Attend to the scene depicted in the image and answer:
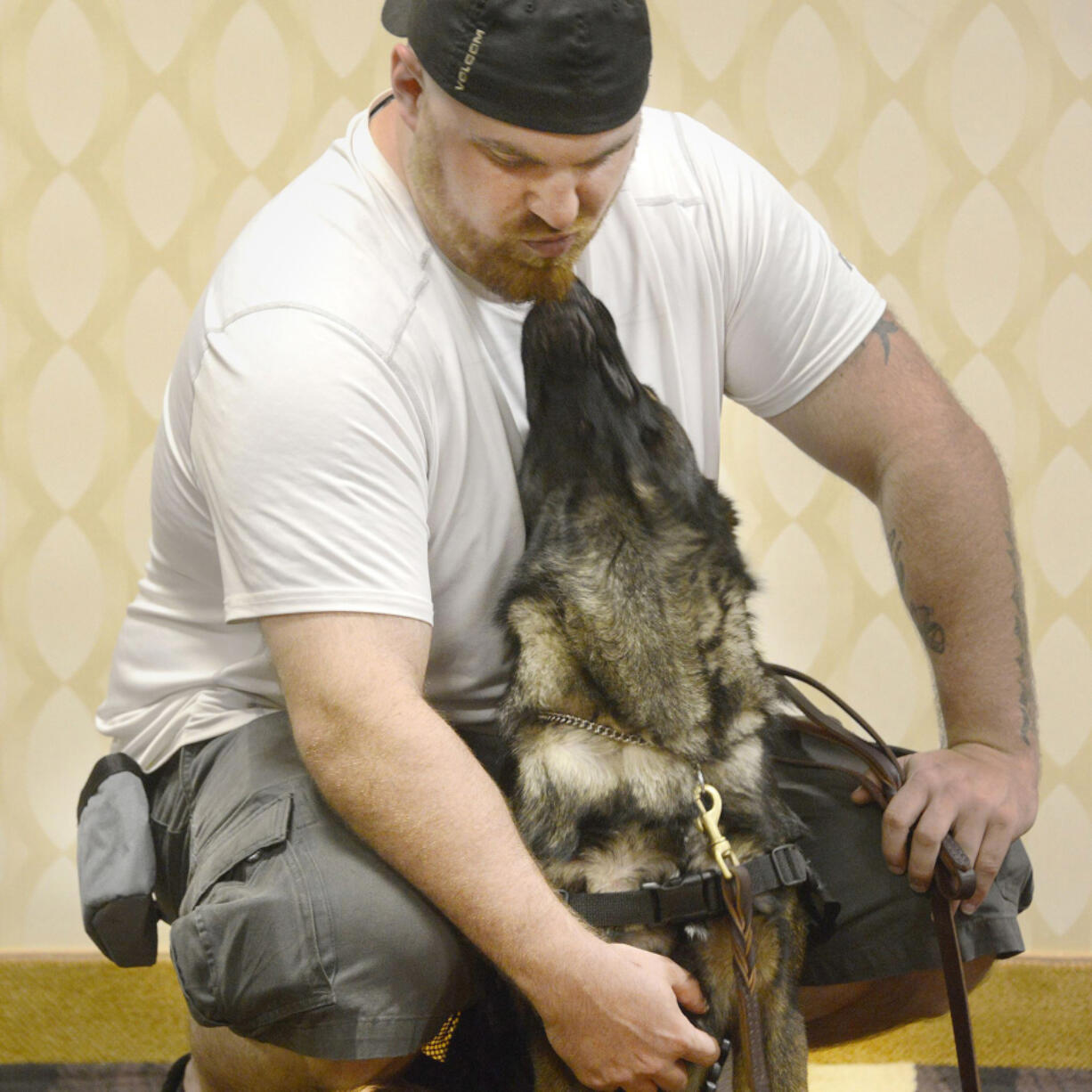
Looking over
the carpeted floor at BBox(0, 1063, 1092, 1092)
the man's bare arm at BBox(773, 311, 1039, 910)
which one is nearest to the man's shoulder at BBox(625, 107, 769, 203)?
the man's bare arm at BBox(773, 311, 1039, 910)

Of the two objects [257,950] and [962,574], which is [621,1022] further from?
[962,574]

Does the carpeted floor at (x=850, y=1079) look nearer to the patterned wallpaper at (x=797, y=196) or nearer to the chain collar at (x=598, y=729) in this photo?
the patterned wallpaper at (x=797, y=196)

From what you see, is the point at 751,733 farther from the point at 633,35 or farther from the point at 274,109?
the point at 274,109

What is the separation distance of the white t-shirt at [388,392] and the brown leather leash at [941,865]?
0.28 metres

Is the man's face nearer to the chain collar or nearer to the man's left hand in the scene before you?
the chain collar

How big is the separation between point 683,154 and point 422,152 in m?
0.32

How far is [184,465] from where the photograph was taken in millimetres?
1194

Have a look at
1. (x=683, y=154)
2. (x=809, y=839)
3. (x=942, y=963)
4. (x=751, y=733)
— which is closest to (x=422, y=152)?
(x=683, y=154)

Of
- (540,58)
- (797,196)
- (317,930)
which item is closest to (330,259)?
(540,58)

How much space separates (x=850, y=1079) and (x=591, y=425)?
116 centimetres

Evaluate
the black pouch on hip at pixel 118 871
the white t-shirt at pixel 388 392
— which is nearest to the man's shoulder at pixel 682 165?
the white t-shirt at pixel 388 392

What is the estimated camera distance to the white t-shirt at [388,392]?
104 cm

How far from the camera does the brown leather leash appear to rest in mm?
1096

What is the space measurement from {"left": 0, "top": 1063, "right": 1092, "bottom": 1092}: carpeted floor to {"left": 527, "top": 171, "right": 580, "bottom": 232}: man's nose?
1282mm
